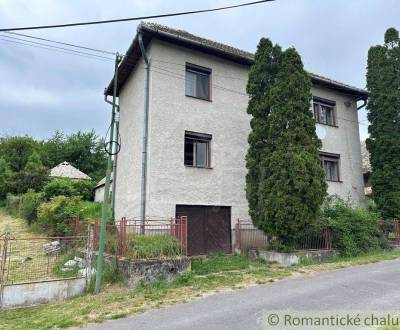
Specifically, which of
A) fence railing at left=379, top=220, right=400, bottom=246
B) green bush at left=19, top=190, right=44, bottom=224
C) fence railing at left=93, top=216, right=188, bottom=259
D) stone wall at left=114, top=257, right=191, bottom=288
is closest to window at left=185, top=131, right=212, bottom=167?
fence railing at left=93, top=216, right=188, bottom=259

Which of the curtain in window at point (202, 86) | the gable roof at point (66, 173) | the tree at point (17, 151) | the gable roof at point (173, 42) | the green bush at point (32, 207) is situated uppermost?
the tree at point (17, 151)

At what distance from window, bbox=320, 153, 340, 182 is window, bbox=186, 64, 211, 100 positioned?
6.94 m

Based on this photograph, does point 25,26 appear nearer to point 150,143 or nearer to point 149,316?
point 150,143

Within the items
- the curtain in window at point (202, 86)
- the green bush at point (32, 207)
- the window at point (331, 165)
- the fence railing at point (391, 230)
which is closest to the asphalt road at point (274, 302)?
the fence railing at point (391, 230)

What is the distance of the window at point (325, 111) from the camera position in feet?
52.9

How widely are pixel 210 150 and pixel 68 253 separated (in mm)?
6371

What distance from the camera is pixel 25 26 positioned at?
22.5ft

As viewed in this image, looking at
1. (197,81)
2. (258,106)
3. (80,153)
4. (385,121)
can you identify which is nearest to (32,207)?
A: (197,81)

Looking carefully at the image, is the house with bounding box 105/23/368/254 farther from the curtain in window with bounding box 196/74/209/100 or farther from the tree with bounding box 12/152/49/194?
the tree with bounding box 12/152/49/194

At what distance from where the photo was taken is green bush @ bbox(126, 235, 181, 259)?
817cm

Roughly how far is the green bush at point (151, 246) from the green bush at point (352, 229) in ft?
20.5

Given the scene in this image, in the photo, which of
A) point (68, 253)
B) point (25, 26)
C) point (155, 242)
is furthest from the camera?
point (68, 253)

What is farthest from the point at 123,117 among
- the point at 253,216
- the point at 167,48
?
the point at 253,216

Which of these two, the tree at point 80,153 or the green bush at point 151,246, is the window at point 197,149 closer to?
the green bush at point 151,246
